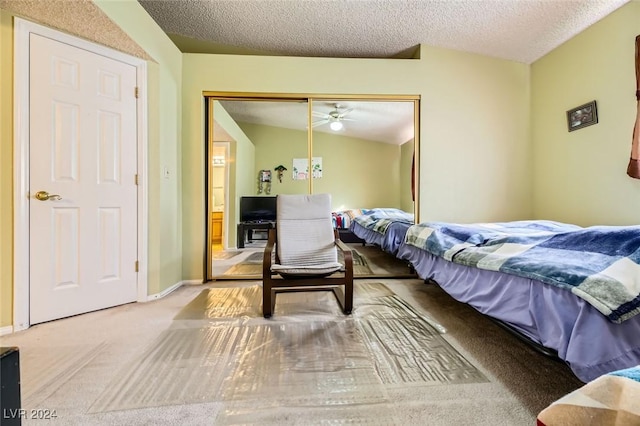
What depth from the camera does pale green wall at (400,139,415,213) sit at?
328 cm

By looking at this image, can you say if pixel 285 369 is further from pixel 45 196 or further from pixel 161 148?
pixel 161 148

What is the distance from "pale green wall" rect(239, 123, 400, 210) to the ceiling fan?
5.0 inches

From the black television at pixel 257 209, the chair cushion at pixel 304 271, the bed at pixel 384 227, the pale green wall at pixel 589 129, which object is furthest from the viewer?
the black television at pixel 257 209

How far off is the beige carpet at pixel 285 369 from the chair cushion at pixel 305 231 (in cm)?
48

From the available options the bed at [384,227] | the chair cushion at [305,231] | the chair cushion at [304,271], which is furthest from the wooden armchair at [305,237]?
the bed at [384,227]

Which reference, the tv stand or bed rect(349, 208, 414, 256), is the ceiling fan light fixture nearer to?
bed rect(349, 208, 414, 256)

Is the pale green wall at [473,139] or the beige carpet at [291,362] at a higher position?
the pale green wall at [473,139]

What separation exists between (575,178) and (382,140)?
6.51 feet

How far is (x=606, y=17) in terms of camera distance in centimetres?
242

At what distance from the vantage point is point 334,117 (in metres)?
3.28

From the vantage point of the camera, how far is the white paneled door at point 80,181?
1.96 meters

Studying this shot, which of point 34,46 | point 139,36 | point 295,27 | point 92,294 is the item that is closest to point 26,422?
point 92,294

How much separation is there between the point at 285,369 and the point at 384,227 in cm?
208

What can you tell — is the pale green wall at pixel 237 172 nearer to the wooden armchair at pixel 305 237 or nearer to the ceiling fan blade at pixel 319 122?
the ceiling fan blade at pixel 319 122
